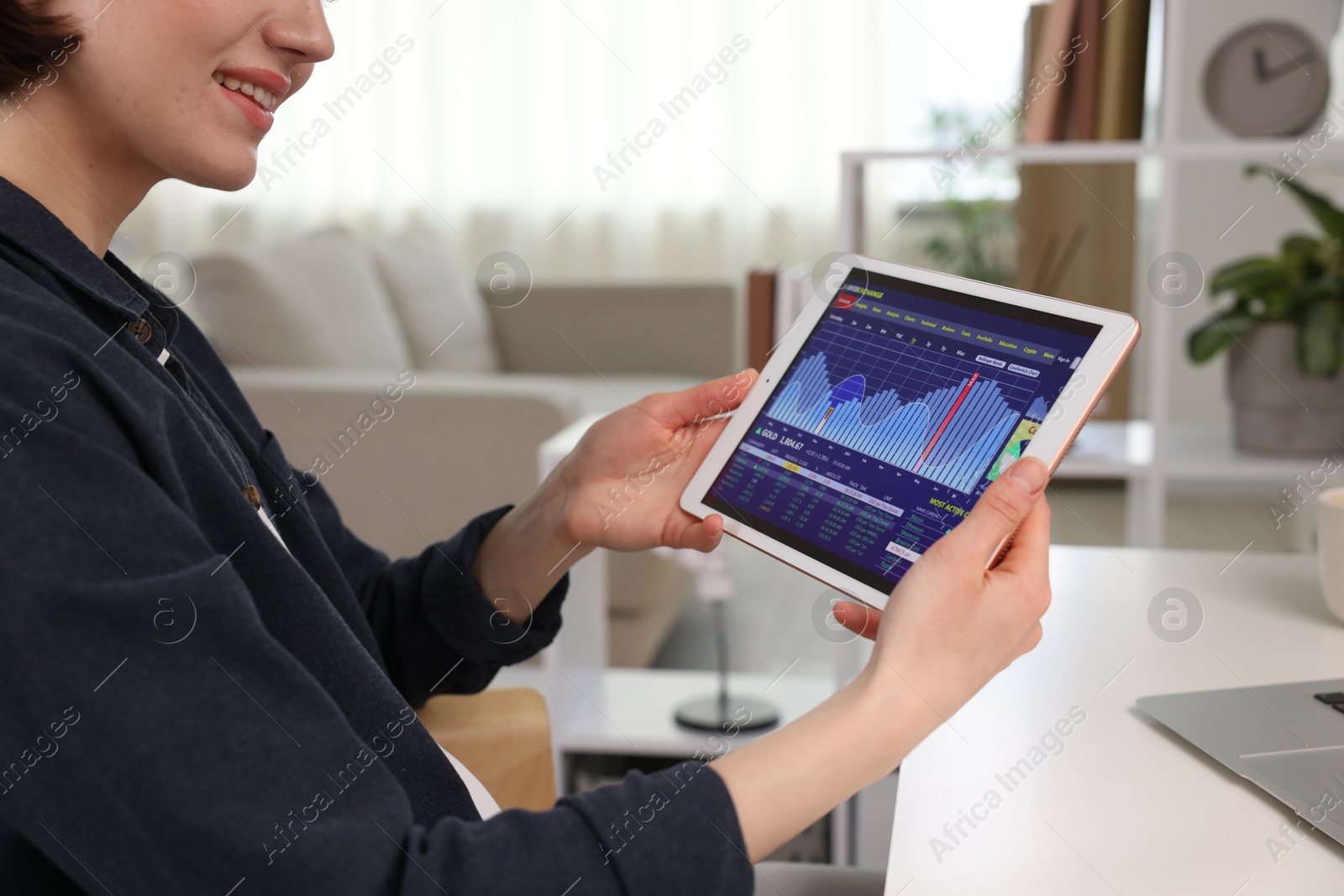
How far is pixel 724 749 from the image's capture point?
1.58 meters

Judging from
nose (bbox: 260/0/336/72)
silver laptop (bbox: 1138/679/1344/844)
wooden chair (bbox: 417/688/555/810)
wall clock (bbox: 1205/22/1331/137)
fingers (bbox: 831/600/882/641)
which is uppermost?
nose (bbox: 260/0/336/72)

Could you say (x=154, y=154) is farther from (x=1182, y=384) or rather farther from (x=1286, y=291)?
(x=1182, y=384)

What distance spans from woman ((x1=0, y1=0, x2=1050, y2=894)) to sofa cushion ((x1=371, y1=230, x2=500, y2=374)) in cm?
217

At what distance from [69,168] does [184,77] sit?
9 cm

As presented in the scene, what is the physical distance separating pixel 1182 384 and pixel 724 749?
2665 mm

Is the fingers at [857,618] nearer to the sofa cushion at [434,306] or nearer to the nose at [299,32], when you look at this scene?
the nose at [299,32]

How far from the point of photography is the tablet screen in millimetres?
634

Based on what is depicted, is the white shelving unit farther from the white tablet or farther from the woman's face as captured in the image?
the woman's face

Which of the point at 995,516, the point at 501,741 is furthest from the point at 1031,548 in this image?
the point at 501,741

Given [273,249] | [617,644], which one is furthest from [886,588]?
[273,249]

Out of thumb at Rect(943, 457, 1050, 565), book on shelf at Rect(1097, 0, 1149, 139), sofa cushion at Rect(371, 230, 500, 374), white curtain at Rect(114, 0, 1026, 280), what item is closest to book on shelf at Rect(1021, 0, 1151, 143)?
book on shelf at Rect(1097, 0, 1149, 139)

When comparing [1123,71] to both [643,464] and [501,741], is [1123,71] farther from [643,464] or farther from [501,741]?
[501,741]

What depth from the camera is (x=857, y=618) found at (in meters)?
0.71

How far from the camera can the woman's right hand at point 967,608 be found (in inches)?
21.2
